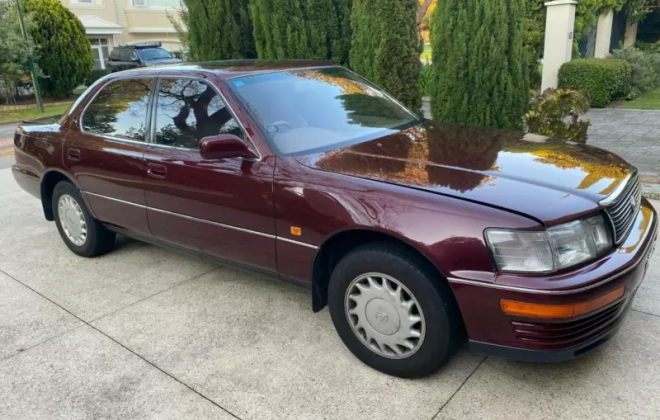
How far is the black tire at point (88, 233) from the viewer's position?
183 inches

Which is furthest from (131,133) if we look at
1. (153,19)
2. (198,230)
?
(153,19)

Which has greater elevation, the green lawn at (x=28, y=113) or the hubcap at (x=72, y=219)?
the hubcap at (x=72, y=219)

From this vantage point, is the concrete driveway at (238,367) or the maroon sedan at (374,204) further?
the concrete driveway at (238,367)

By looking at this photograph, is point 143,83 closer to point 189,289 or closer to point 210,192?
point 210,192

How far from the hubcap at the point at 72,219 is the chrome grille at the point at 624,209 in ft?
13.3

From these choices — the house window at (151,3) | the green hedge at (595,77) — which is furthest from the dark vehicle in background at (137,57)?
the green hedge at (595,77)

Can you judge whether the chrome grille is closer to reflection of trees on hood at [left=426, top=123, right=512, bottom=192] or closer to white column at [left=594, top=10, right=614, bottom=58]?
reflection of trees on hood at [left=426, top=123, right=512, bottom=192]

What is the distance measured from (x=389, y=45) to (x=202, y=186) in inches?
156

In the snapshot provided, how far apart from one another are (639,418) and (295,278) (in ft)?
6.14

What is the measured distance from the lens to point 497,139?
3.57 m

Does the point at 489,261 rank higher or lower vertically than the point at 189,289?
higher

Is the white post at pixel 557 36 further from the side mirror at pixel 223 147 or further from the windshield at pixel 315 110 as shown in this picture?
the side mirror at pixel 223 147

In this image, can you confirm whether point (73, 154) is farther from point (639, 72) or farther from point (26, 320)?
point (639, 72)

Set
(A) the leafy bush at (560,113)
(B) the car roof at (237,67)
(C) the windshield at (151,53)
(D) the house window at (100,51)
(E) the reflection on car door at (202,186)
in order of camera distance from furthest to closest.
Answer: (D) the house window at (100,51) < (C) the windshield at (151,53) < (A) the leafy bush at (560,113) < (B) the car roof at (237,67) < (E) the reflection on car door at (202,186)
